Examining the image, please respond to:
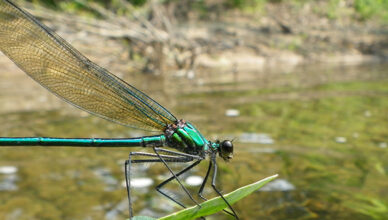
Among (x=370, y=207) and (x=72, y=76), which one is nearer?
(x=72, y=76)

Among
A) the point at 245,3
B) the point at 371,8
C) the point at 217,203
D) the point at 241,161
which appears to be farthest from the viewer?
the point at 371,8

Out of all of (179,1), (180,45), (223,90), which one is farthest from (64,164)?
(179,1)

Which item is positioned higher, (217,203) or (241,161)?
(217,203)

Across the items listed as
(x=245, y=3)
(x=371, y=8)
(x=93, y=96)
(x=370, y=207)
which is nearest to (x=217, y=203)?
(x=93, y=96)

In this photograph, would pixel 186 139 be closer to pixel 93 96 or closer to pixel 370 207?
pixel 93 96

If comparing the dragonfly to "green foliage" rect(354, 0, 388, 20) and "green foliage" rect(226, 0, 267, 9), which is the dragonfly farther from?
"green foliage" rect(354, 0, 388, 20)

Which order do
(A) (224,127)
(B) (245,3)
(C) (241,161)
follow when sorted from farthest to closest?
(B) (245,3) → (A) (224,127) → (C) (241,161)

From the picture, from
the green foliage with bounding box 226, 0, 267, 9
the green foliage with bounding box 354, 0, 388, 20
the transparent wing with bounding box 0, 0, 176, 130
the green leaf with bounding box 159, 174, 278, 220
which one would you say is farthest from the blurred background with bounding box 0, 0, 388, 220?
the green foliage with bounding box 354, 0, 388, 20
